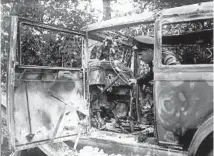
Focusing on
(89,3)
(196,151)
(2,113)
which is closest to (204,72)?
(196,151)

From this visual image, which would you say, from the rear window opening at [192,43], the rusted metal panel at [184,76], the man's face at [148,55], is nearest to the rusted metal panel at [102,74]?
the man's face at [148,55]

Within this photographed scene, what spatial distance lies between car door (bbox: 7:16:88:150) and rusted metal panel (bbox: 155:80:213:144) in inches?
55.9

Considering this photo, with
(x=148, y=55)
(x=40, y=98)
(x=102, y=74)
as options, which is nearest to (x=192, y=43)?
(x=148, y=55)

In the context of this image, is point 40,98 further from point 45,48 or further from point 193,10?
point 45,48

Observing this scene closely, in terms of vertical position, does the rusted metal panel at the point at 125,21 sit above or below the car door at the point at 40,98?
above

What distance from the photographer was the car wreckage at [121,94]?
2.95m

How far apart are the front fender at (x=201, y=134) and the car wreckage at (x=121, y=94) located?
1 cm

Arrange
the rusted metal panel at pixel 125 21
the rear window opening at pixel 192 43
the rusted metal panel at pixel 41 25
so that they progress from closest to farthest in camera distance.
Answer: the rusted metal panel at pixel 41 25 < the rusted metal panel at pixel 125 21 < the rear window opening at pixel 192 43

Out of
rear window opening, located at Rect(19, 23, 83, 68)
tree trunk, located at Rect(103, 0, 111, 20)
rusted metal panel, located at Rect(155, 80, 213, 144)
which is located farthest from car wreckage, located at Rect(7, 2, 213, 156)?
tree trunk, located at Rect(103, 0, 111, 20)

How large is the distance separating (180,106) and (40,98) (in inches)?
77.0

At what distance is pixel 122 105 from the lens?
15.8 ft

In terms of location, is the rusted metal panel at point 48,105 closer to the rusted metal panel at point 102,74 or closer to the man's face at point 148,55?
the rusted metal panel at point 102,74

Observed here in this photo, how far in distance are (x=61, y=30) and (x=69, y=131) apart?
1.60 metres

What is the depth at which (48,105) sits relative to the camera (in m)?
3.59
